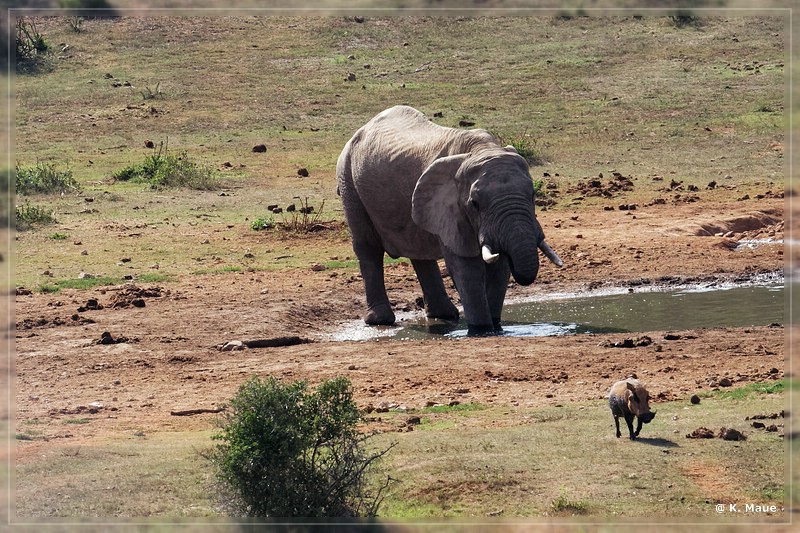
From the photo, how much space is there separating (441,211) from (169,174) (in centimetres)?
1148

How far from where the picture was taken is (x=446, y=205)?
12852mm

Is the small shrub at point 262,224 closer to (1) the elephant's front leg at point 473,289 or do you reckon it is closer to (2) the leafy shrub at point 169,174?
(2) the leafy shrub at point 169,174

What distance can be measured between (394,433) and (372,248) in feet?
21.6

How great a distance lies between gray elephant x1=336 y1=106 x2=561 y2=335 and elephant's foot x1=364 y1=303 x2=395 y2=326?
0.01 m

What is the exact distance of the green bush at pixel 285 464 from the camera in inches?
250

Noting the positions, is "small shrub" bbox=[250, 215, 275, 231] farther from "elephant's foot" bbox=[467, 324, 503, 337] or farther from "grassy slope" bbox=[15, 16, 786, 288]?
"elephant's foot" bbox=[467, 324, 503, 337]

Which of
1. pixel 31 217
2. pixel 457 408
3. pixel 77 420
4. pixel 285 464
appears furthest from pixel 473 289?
pixel 31 217

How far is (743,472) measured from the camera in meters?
6.94

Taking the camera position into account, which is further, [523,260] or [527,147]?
[527,147]

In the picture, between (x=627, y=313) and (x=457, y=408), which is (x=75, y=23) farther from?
(x=457, y=408)

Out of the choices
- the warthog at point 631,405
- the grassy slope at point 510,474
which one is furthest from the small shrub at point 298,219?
the warthog at point 631,405

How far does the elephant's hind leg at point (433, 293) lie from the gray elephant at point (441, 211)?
0.04 feet

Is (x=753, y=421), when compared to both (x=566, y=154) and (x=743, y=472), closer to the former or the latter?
(x=743, y=472)

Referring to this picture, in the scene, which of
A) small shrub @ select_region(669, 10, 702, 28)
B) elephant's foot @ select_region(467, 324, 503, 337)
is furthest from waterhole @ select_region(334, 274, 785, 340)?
small shrub @ select_region(669, 10, 702, 28)
